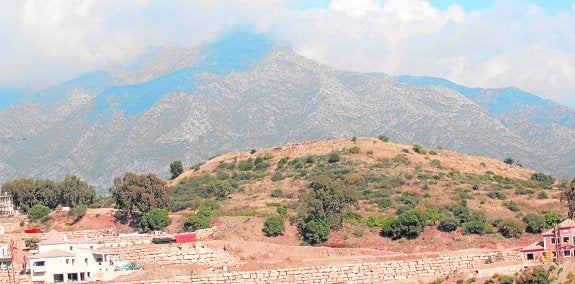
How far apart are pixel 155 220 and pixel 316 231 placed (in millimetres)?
15692

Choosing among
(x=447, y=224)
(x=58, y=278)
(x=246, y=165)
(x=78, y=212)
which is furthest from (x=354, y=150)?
(x=58, y=278)

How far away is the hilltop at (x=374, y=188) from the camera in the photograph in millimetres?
82125

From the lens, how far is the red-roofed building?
65500 millimetres

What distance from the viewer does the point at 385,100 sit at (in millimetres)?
185750

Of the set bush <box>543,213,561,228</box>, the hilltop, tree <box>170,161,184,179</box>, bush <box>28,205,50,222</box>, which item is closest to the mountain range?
tree <box>170,161,184,179</box>

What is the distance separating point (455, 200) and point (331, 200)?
14830mm

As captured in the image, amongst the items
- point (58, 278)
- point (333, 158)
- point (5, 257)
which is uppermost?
point (333, 158)

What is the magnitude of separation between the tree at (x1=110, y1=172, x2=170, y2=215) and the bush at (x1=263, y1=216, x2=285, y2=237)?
1353 cm

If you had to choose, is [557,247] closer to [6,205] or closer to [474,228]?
[474,228]

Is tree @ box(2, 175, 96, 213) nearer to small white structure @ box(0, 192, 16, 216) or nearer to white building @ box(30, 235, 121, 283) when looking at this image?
small white structure @ box(0, 192, 16, 216)

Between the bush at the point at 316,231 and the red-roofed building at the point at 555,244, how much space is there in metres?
19.2

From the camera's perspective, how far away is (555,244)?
66.2 meters

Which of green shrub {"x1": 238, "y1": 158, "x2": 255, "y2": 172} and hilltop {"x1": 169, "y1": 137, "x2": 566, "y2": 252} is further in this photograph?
green shrub {"x1": 238, "y1": 158, "x2": 255, "y2": 172}

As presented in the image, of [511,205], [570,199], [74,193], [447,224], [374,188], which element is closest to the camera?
[447,224]
